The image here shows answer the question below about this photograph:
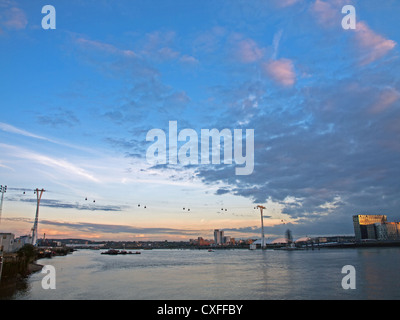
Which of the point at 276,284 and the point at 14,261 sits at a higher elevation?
the point at 14,261

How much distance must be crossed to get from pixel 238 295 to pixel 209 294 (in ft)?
13.8

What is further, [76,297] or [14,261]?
[14,261]

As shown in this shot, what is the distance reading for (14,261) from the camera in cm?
5619

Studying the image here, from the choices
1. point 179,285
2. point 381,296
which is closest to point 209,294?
point 179,285

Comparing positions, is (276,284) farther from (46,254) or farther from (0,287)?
(46,254)
